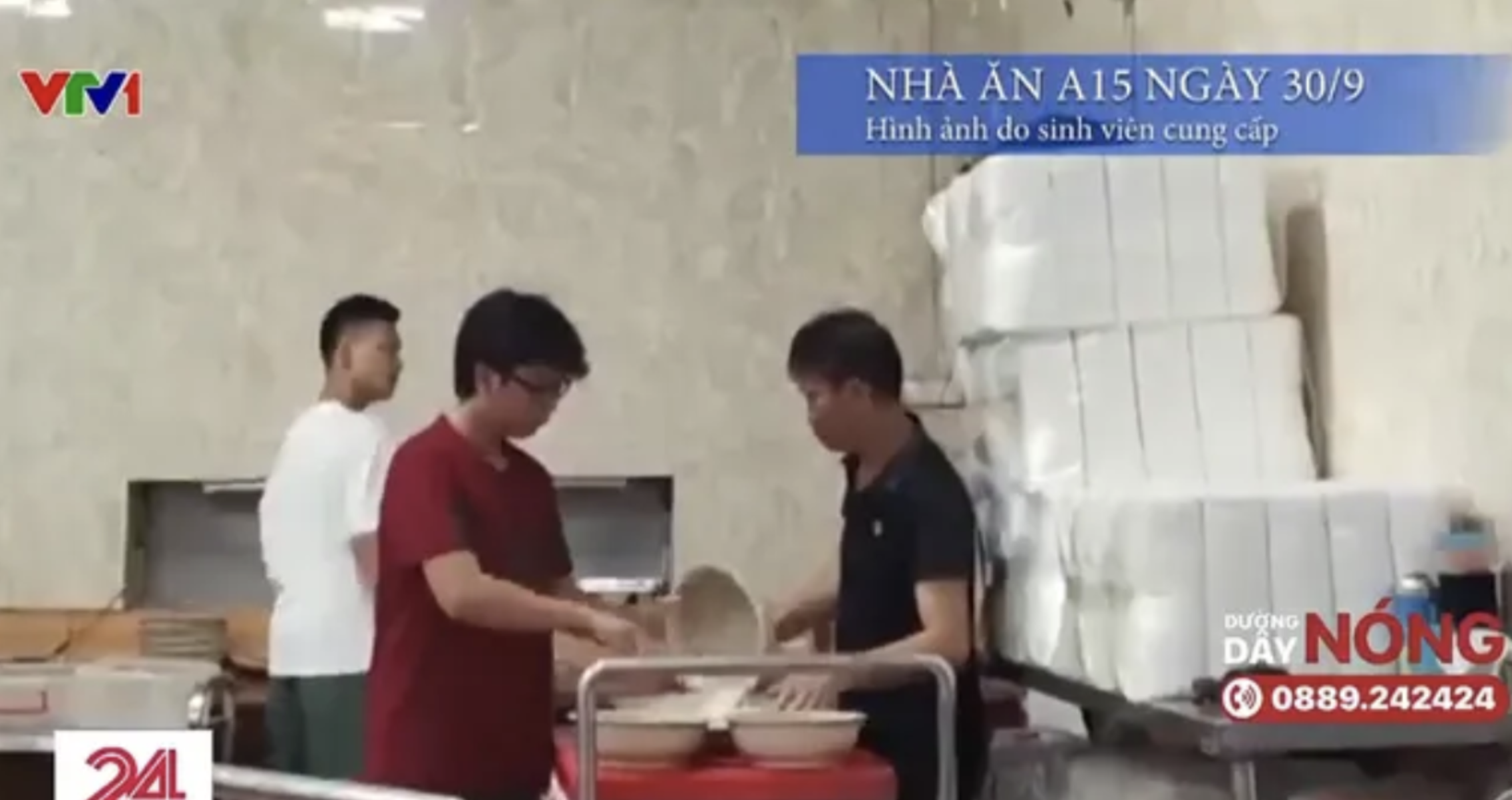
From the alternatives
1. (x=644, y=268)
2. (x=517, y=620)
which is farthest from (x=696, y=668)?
(x=644, y=268)

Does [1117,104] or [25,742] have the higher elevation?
[1117,104]

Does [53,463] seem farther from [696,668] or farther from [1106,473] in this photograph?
[1106,473]

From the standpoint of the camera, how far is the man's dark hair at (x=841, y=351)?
3.17 feet

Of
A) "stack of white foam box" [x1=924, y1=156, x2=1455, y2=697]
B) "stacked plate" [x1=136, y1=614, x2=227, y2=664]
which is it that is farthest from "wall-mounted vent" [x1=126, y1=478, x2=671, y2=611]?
"stack of white foam box" [x1=924, y1=156, x2=1455, y2=697]

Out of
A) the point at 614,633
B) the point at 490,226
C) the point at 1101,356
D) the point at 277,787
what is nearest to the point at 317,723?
the point at 277,787

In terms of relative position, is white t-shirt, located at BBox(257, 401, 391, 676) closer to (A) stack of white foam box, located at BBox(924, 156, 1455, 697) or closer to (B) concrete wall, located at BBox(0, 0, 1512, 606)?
(B) concrete wall, located at BBox(0, 0, 1512, 606)

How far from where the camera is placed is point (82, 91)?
0.98 m

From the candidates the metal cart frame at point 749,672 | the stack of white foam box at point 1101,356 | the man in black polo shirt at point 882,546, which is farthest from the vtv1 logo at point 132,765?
the stack of white foam box at point 1101,356

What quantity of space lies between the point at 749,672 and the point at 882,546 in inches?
4.1

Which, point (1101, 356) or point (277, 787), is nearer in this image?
point (277, 787)

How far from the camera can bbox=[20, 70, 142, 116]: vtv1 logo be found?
975mm

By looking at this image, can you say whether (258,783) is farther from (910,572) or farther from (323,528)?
(910,572)

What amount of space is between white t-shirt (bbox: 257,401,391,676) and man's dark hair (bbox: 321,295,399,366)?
0.10 ft

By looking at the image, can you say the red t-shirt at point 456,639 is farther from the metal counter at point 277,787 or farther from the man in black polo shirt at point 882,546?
the man in black polo shirt at point 882,546
